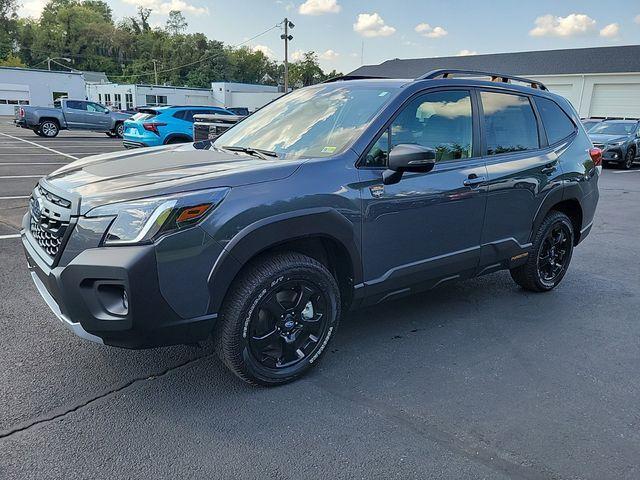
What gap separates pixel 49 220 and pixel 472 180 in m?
2.81

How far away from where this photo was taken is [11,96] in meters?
46.9

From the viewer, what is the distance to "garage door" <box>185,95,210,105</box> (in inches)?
2375

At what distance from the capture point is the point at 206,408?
112 inches

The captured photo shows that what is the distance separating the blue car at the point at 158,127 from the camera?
14.3 metres

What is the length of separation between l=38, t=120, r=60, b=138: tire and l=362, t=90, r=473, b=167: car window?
2396 cm

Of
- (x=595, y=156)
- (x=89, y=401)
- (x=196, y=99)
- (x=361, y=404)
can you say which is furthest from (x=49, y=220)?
(x=196, y=99)

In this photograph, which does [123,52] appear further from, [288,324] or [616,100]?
[288,324]

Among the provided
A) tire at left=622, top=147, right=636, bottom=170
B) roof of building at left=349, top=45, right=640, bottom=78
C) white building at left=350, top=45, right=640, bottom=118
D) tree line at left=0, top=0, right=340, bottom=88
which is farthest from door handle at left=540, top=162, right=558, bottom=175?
tree line at left=0, top=0, right=340, bottom=88

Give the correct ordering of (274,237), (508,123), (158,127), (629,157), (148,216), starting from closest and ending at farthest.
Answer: (148,216) < (274,237) < (508,123) < (158,127) < (629,157)

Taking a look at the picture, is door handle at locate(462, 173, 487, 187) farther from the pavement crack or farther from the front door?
the pavement crack

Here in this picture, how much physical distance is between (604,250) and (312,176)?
527cm

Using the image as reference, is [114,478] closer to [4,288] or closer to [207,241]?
[207,241]

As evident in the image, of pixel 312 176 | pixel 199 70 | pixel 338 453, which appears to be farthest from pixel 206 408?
pixel 199 70

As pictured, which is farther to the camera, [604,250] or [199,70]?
[199,70]
